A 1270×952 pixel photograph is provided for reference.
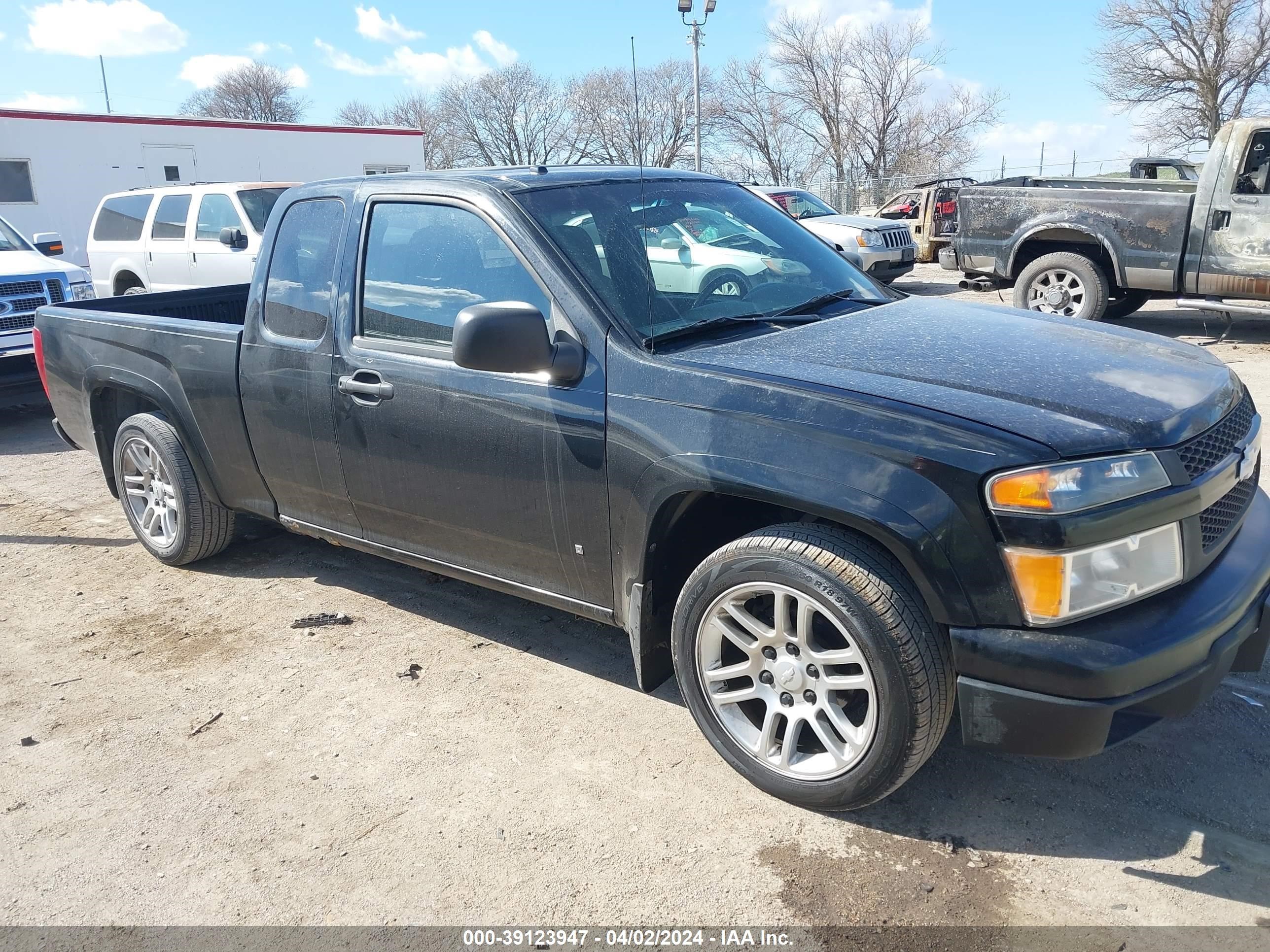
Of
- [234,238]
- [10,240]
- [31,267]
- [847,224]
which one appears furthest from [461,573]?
[847,224]

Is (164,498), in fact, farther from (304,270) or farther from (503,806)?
(503,806)

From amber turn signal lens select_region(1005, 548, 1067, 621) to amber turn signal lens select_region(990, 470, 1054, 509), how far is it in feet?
0.39

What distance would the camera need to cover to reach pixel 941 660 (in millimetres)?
2707

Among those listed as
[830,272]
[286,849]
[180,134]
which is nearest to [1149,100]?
[180,134]

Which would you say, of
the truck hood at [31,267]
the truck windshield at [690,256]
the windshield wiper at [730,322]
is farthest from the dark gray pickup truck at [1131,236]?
the truck hood at [31,267]

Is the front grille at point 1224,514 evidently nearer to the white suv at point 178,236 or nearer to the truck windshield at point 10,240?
the white suv at point 178,236

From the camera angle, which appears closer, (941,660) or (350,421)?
(941,660)

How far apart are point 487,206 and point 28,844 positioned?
2.48 metres

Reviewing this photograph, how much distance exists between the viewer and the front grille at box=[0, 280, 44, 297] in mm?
9242

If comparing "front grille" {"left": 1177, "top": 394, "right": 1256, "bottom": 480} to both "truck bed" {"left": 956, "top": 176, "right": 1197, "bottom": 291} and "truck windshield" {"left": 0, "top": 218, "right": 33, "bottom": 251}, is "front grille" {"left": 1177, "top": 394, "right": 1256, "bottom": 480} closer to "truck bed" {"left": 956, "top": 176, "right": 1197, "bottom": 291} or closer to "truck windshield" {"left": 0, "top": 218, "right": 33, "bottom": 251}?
"truck bed" {"left": 956, "top": 176, "right": 1197, "bottom": 291}

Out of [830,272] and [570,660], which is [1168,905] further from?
[830,272]

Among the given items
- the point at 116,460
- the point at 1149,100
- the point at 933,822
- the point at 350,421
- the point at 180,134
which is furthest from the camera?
the point at 1149,100

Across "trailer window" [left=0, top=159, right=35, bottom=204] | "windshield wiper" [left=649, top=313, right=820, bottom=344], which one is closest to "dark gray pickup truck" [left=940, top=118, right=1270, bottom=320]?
"windshield wiper" [left=649, top=313, right=820, bottom=344]

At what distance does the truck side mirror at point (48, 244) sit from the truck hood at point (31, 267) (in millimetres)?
643
